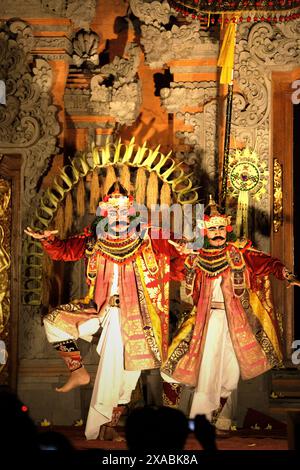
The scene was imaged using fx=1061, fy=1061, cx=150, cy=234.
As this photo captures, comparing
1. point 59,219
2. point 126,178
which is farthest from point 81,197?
point 126,178

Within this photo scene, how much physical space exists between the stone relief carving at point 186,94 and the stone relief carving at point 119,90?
0.25 meters

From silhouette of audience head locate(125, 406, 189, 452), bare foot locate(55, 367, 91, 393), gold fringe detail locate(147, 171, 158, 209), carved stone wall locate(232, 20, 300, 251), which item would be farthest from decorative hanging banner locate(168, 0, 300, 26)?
silhouette of audience head locate(125, 406, 189, 452)

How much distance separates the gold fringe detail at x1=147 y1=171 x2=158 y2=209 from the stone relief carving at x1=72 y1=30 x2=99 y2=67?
117 cm

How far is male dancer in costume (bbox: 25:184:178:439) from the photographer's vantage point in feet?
24.8

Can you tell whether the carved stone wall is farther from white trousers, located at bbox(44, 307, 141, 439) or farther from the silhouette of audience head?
the silhouette of audience head

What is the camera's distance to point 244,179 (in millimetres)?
8055

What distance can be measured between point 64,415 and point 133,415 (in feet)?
11.6

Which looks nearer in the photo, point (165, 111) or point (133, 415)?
point (133, 415)

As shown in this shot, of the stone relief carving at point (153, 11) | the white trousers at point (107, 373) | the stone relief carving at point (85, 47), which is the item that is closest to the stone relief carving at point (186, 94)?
the stone relief carving at point (153, 11)

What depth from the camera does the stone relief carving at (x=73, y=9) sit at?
8398mm

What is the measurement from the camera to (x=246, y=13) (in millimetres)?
8016

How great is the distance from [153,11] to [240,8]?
867mm

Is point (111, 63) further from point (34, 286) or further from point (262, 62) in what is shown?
point (34, 286)
